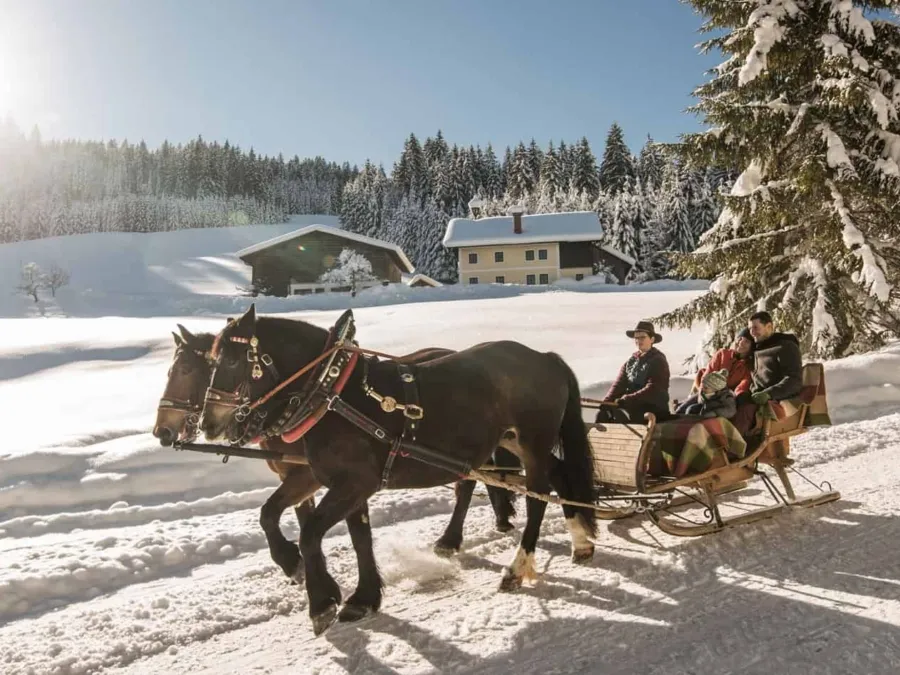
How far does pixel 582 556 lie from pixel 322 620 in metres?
2.09

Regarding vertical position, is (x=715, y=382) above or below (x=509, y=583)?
above

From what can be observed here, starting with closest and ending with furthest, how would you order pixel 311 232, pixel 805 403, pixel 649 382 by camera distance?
pixel 805 403, pixel 649 382, pixel 311 232

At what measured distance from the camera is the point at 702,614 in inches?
158

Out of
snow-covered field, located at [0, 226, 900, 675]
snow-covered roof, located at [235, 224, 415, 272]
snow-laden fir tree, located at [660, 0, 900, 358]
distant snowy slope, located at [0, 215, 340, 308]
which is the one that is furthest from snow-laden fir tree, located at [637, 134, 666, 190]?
snow-covered field, located at [0, 226, 900, 675]

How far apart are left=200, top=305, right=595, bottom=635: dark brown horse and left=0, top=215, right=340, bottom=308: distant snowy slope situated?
56087 mm

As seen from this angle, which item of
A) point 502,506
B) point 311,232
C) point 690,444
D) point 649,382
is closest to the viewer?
point 690,444

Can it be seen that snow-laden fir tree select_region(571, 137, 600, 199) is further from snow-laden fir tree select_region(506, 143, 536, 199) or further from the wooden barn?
the wooden barn

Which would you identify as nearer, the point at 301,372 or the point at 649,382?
the point at 301,372

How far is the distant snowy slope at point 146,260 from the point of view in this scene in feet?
218

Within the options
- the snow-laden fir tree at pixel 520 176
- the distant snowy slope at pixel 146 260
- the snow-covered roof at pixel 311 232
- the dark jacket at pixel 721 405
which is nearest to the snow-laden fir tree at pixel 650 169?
the snow-laden fir tree at pixel 520 176

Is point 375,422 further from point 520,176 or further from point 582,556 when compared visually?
point 520,176

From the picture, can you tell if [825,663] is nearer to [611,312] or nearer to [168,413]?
[168,413]

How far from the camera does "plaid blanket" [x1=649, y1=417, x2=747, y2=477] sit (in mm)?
5422

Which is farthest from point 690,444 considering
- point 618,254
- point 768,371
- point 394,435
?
point 618,254
